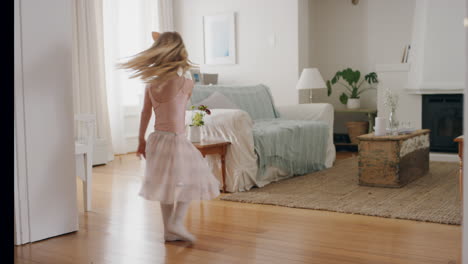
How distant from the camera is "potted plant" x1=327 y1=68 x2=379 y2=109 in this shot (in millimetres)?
6480

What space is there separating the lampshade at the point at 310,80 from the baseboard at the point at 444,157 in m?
1.40

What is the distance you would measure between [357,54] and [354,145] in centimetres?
120

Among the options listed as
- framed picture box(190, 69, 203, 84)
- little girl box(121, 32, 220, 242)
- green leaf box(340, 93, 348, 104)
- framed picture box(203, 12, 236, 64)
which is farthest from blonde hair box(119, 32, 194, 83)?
green leaf box(340, 93, 348, 104)

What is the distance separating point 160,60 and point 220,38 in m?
4.37

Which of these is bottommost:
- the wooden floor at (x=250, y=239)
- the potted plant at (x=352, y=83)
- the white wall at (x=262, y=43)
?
the wooden floor at (x=250, y=239)

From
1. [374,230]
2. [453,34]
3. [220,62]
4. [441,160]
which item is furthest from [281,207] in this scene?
[220,62]

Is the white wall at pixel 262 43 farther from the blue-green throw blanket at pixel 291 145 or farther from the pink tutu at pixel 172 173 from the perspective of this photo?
the pink tutu at pixel 172 173

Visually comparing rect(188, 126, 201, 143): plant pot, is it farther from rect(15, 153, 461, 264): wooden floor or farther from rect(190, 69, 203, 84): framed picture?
rect(190, 69, 203, 84): framed picture

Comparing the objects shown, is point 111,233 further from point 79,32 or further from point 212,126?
point 79,32

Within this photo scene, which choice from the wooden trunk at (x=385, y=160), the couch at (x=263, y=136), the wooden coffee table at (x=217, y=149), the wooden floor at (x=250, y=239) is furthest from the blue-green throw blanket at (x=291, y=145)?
the wooden floor at (x=250, y=239)

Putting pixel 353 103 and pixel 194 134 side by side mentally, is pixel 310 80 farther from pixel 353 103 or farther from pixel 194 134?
pixel 194 134

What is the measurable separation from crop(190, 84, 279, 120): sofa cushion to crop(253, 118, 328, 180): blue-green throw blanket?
0.17 metres

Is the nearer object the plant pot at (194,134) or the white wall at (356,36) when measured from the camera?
the plant pot at (194,134)

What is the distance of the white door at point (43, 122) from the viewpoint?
2672 mm
